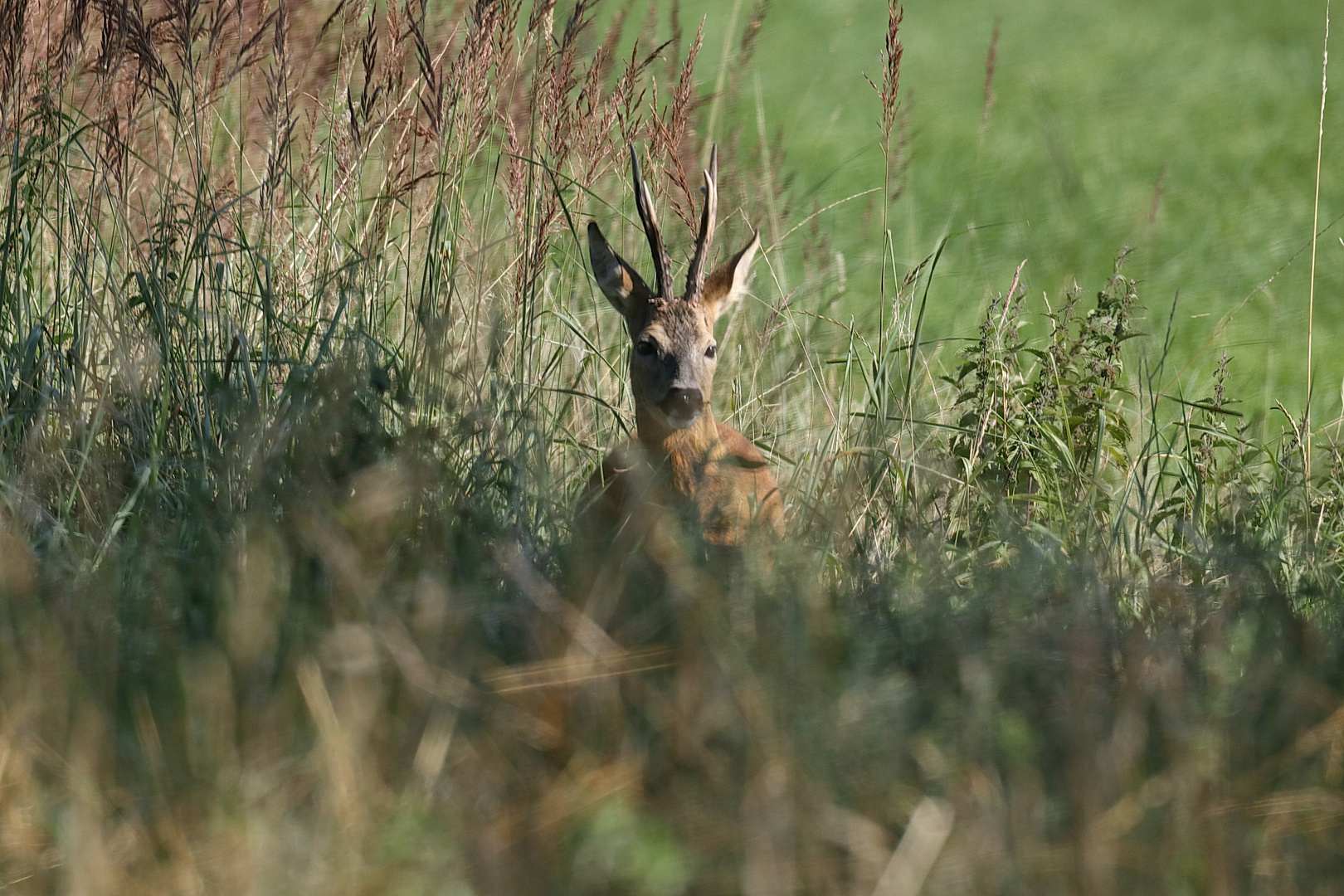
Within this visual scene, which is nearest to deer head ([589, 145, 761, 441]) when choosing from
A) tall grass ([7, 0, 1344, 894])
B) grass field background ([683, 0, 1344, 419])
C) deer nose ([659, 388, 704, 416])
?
deer nose ([659, 388, 704, 416])

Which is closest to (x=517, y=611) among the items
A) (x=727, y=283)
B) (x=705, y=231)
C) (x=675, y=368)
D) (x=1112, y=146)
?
(x=675, y=368)

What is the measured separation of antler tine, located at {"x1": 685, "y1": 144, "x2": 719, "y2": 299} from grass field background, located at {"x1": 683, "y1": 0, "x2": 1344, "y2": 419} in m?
0.69

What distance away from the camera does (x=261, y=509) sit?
2258 millimetres

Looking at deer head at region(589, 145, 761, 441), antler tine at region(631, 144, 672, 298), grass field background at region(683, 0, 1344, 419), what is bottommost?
deer head at region(589, 145, 761, 441)

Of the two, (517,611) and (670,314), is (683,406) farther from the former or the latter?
(517,611)

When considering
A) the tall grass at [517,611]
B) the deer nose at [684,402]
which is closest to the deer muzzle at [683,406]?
the deer nose at [684,402]

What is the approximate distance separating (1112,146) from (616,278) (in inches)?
415

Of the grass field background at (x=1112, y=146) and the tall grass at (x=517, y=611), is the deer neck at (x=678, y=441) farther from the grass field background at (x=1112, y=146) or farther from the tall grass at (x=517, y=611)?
the grass field background at (x=1112, y=146)

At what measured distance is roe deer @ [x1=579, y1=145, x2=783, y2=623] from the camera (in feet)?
10.4

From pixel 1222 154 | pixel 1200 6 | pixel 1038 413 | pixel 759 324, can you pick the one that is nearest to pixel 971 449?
pixel 1038 413

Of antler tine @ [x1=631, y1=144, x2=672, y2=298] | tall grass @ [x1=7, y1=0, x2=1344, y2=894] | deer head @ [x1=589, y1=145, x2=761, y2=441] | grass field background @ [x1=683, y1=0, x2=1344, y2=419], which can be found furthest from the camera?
grass field background @ [x1=683, y1=0, x2=1344, y2=419]

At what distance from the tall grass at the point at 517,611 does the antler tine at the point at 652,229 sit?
0.40ft

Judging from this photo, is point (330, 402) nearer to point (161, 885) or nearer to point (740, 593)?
point (740, 593)

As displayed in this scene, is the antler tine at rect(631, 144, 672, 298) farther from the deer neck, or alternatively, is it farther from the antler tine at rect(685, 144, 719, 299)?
the deer neck
